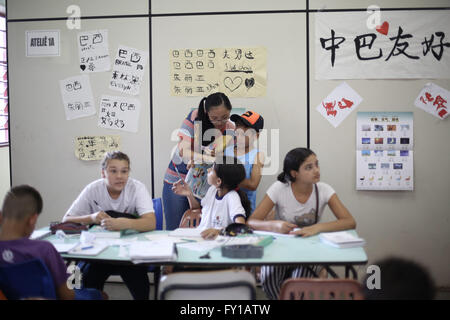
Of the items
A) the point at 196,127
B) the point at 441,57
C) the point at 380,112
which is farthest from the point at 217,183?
the point at 441,57

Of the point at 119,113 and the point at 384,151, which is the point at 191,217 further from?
the point at 384,151

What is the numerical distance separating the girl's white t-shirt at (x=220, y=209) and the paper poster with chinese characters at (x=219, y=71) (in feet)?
3.80

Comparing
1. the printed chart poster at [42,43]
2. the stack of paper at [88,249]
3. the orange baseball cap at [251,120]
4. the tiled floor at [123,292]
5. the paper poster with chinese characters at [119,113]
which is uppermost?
the printed chart poster at [42,43]

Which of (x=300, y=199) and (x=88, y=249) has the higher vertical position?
(x=300, y=199)

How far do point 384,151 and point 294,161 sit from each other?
1.25m

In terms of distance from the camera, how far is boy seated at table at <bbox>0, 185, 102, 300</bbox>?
174 centimetres

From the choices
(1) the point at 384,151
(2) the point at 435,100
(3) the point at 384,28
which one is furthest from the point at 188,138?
(2) the point at 435,100

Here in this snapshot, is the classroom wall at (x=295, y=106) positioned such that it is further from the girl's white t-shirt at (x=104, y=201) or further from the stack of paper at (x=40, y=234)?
the stack of paper at (x=40, y=234)

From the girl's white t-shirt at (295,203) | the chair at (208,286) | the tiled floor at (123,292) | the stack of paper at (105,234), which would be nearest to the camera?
the chair at (208,286)

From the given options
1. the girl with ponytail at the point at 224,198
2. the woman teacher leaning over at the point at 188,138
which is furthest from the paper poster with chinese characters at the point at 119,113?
the girl with ponytail at the point at 224,198

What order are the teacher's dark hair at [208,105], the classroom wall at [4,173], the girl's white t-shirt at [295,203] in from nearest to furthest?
the girl's white t-shirt at [295,203], the teacher's dark hair at [208,105], the classroom wall at [4,173]

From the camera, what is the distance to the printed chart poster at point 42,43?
147 inches

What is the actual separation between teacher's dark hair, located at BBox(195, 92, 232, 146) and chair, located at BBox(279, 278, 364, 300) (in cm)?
158

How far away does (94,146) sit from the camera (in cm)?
373
